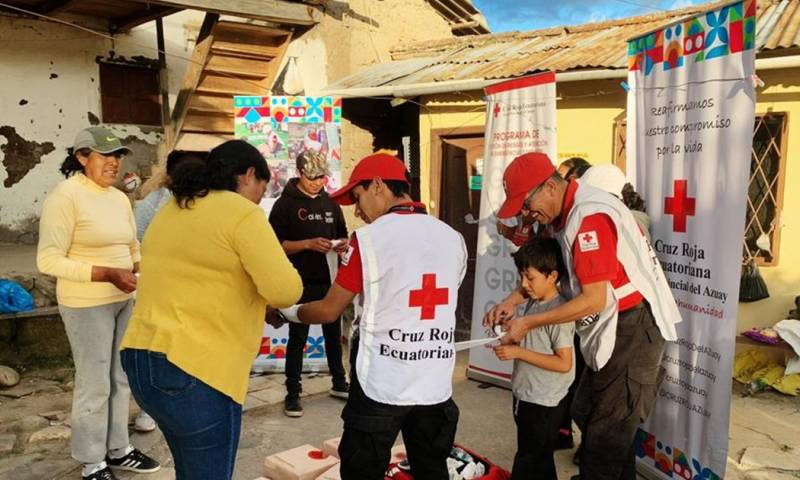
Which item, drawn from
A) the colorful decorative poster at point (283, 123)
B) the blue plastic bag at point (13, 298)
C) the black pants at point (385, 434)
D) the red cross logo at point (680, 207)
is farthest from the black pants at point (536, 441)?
the blue plastic bag at point (13, 298)

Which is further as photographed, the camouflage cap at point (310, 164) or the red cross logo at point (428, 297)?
the camouflage cap at point (310, 164)

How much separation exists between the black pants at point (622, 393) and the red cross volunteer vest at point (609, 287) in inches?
2.5

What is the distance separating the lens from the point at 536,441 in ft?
8.83

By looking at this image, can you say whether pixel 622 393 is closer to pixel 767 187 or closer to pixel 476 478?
pixel 476 478

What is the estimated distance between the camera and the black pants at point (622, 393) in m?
2.63

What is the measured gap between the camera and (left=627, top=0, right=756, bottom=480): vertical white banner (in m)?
2.71

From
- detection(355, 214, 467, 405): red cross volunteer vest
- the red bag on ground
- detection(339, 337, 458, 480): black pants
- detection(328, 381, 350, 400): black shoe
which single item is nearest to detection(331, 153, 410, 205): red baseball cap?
detection(355, 214, 467, 405): red cross volunteer vest

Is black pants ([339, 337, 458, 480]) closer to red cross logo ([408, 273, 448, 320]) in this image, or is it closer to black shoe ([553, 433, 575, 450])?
red cross logo ([408, 273, 448, 320])

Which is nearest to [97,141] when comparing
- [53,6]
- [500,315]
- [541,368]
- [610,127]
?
[500,315]

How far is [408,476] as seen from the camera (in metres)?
→ 2.74

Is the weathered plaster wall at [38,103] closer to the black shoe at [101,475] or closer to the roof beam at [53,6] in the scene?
the roof beam at [53,6]

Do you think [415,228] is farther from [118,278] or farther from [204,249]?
[118,278]

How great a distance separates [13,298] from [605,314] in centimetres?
498

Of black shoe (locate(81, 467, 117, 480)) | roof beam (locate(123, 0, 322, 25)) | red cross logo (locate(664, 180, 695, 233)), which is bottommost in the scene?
black shoe (locate(81, 467, 117, 480))
